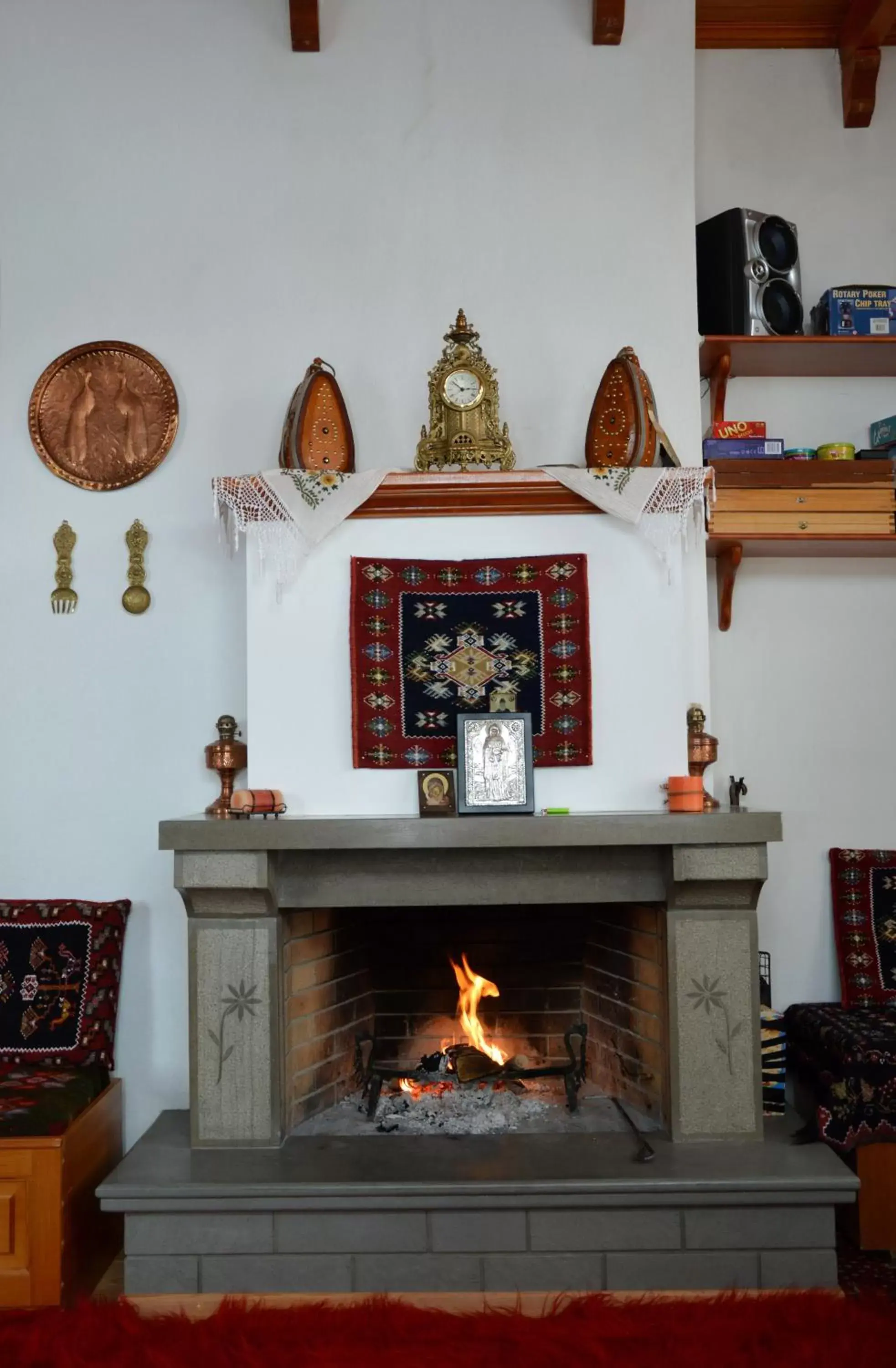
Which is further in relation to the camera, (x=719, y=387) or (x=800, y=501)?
(x=719, y=387)

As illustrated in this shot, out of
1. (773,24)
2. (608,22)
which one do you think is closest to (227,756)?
(608,22)

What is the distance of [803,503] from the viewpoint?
3.45m

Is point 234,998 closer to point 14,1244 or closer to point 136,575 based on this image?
point 14,1244

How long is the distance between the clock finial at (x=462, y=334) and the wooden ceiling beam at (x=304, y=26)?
1.00m

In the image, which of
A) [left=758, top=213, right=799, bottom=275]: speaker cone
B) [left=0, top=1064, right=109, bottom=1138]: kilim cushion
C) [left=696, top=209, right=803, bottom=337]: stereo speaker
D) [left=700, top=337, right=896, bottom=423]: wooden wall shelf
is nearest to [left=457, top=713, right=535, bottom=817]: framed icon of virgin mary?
[left=0, top=1064, right=109, bottom=1138]: kilim cushion

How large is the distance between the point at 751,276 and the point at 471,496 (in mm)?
1213

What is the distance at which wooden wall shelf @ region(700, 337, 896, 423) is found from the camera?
3.47 metres

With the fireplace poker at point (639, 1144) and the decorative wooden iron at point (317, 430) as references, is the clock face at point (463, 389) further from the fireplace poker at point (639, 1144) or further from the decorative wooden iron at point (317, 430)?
the fireplace poker at point (639, 1144)

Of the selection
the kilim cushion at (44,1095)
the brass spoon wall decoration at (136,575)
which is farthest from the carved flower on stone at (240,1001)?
the brass spoon wall decoration at (136,575)

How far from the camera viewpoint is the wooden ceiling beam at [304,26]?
3330mm

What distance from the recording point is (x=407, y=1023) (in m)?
3.35

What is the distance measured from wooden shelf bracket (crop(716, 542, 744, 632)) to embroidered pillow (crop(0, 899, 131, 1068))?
78.1 inches

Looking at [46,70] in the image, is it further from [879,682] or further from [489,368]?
[879,682]

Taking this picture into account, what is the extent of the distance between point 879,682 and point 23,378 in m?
2.76
